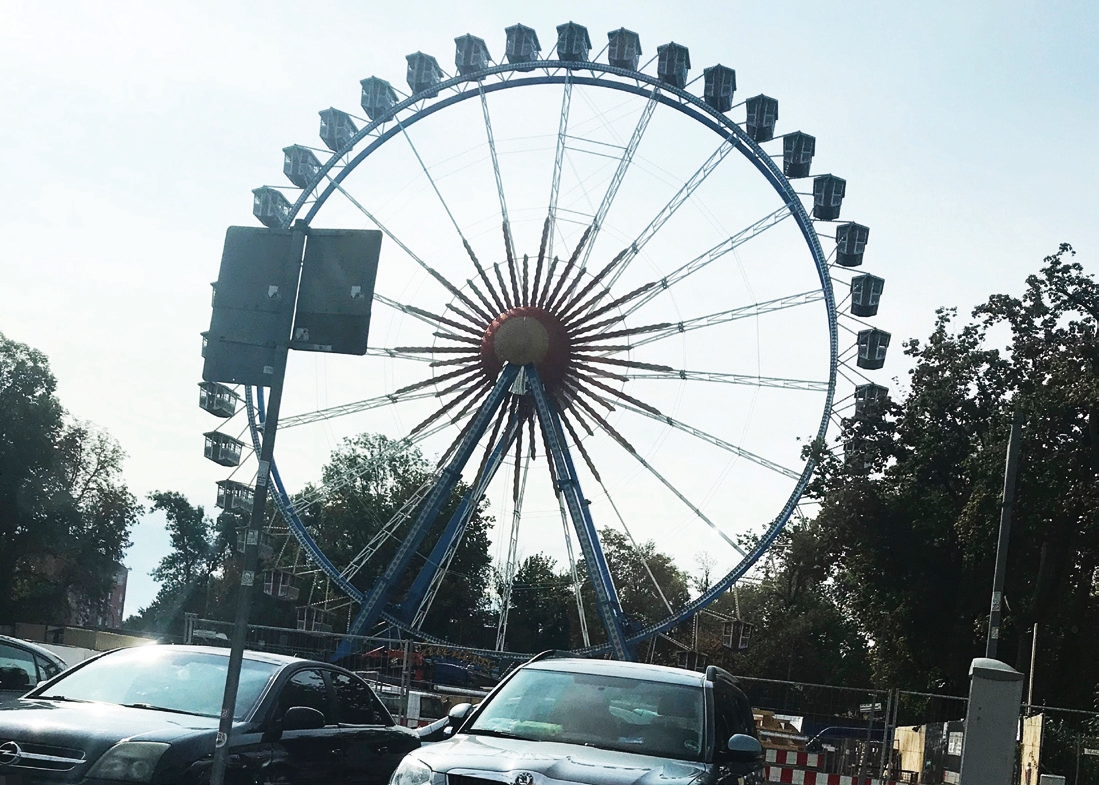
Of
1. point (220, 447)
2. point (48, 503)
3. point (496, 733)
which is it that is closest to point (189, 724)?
point (496, 733)

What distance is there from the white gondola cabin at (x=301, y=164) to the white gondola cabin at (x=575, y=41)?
684cm

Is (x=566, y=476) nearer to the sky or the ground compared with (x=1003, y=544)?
nearer to the sky

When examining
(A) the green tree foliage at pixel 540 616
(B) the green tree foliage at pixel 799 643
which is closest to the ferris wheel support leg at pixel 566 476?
(B) the green tree foliage at pixel 799 643

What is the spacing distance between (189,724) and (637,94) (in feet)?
92.7

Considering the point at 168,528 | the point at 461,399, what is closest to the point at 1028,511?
the point at 461,399

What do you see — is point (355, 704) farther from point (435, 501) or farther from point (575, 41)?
point (575, 41)

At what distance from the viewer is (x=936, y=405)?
40.4 m

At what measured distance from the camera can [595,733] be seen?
8.48 metres

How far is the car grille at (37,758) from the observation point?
8266 millimetres

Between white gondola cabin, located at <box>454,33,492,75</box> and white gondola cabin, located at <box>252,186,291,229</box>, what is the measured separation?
220 inches

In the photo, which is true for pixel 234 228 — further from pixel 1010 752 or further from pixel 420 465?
pixel 420 465

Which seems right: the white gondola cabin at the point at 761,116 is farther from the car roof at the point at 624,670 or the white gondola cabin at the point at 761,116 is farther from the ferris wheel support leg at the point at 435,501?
the car roof at the point at 624,670

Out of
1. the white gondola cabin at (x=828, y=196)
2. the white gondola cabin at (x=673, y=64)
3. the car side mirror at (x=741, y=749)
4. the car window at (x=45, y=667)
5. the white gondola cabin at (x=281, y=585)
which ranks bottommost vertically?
the car window at (x=45, y=667)

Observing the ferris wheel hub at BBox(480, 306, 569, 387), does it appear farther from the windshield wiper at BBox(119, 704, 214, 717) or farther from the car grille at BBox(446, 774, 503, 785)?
the car grille at BBox(446, 774, 503, 785)
